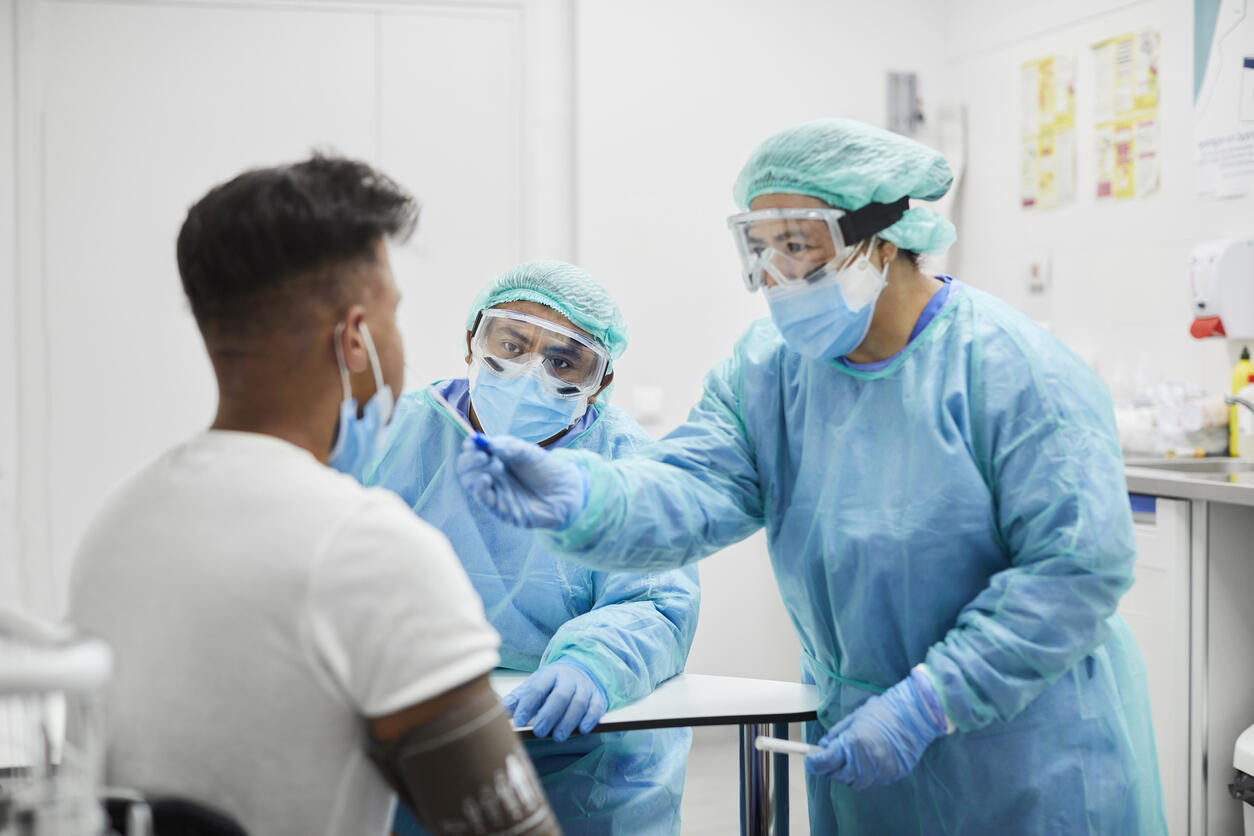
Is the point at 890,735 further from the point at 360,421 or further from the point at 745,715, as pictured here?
the point at 360,421

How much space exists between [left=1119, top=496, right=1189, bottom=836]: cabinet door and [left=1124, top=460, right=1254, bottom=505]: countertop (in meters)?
0.05

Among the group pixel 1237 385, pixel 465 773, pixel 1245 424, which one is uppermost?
pixel 1237 385

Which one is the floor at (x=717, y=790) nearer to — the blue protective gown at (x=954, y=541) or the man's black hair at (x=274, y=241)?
the blue protective gown at (x=954, y=541)

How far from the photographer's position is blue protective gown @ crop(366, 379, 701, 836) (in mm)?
1789

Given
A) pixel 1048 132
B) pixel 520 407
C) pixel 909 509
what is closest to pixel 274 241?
pixel 909 509

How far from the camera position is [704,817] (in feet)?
11.0

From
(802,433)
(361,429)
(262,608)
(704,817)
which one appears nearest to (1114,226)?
(704,817)

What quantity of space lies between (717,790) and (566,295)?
2126 mm

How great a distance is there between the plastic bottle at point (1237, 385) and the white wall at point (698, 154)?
4.90 feet

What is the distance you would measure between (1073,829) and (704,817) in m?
2.03

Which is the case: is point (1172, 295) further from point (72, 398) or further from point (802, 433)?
point (72, 398)

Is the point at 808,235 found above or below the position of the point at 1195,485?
above

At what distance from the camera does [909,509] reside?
1.44 m

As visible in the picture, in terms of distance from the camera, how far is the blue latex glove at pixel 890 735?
1.35 m
